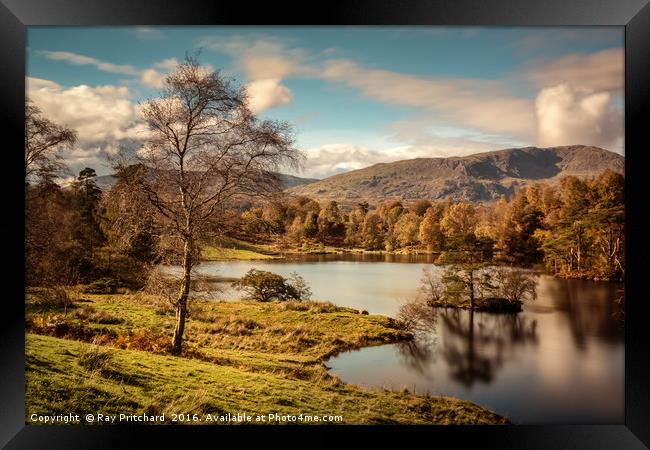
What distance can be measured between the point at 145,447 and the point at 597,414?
589 cm

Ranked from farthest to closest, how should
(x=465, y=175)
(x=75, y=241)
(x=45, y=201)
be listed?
(x=465, y=175) → (x=75, y=241) → (x=45, y=201)

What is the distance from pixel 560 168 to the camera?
19.7 feet

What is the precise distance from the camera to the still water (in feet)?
18.7

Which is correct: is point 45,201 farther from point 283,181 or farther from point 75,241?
point 283,181

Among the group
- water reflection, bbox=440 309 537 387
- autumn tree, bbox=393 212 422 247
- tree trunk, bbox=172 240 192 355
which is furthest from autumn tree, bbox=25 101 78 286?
water reflection, bbox=440 309 537 387

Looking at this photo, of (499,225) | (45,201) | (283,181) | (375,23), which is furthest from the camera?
(499,225)

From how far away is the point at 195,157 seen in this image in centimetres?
594

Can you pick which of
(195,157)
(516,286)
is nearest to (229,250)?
(195,157)

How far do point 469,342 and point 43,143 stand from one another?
6.57 metres

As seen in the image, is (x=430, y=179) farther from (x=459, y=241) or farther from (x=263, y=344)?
(x=263, y=344)

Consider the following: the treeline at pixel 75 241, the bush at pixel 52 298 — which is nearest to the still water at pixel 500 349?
the treeline at pixel 75 241
